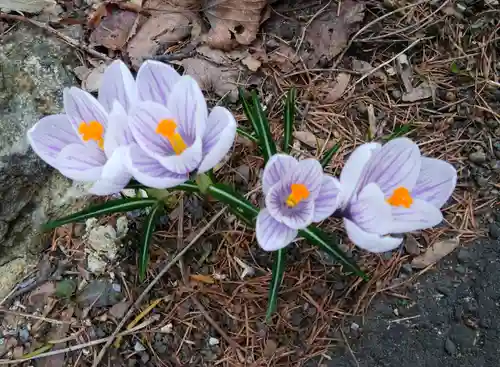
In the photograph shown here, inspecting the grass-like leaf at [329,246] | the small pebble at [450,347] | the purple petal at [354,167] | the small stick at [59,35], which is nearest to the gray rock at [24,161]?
the small stick at [59,35]

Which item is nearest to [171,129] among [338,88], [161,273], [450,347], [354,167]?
[354,167]

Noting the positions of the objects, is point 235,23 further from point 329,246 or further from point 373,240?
point 373,240

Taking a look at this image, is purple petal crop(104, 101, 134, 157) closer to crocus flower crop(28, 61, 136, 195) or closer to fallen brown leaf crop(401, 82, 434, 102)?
crocus flower crop(28, 61, 136, 195)

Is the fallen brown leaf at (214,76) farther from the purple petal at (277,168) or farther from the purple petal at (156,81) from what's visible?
the purple petal at (277,168)

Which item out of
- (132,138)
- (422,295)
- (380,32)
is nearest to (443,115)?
(380,32)

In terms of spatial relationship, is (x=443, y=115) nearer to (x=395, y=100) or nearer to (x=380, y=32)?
(x=395, y=100)
